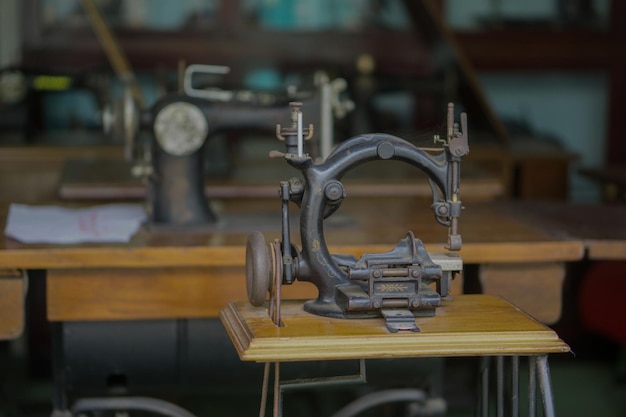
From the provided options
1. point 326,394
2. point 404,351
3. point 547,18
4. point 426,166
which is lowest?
point 326,394

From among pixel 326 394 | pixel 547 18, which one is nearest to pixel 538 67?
pixel 547 18

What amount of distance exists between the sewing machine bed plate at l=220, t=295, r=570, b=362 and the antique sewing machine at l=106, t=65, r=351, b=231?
832 mm

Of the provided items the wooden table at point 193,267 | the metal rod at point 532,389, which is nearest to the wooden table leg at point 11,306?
the wooden table at point 193,267

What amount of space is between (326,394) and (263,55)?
77.2 inches

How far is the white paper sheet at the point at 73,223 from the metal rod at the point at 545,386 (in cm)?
114

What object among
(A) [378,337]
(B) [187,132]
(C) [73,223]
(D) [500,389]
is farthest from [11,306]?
(D) [500,389]

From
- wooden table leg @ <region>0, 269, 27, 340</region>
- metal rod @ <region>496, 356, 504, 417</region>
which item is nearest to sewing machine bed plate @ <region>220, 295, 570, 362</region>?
metal rod @ <region>496, 356, 504, 417</region>

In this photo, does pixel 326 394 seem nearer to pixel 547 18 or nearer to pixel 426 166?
pixel 426 166

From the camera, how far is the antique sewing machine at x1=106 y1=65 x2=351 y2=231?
9.94 ft

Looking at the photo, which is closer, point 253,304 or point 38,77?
point 253,304

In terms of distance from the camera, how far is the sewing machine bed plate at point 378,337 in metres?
2.07

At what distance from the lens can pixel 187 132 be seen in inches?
119

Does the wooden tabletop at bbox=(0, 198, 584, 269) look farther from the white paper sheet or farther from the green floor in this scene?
the green floor

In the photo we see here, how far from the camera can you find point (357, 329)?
2158 millimetres
